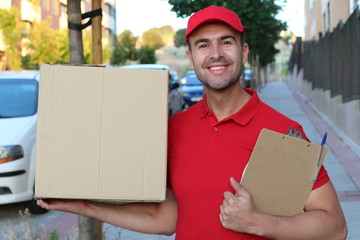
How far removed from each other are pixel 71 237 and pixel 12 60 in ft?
84.2

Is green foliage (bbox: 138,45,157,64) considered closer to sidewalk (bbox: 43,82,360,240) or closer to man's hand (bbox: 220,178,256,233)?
sidewalk (bbox: 43,82,360,240)

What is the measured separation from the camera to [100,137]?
7.17 feet

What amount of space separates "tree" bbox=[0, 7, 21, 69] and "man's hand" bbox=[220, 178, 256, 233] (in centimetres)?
2728

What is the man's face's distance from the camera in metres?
2.28

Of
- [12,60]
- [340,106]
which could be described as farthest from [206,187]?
[12,60]

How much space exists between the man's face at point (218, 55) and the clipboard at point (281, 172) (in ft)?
1.01

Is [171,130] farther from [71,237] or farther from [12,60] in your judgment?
[12,60]

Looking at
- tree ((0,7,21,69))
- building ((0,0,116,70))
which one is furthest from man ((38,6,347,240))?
tree ((0,7,21,69))

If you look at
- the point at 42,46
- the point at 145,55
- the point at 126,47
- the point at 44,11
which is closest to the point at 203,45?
the point at 42,46

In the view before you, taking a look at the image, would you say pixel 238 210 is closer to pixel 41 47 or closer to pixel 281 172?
pixel 281 172

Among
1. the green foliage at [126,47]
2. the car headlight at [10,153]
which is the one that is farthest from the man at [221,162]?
the green foliage at [126,47]

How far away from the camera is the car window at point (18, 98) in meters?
7.44

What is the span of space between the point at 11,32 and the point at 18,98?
2228 centimetres

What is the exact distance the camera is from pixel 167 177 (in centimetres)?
240
